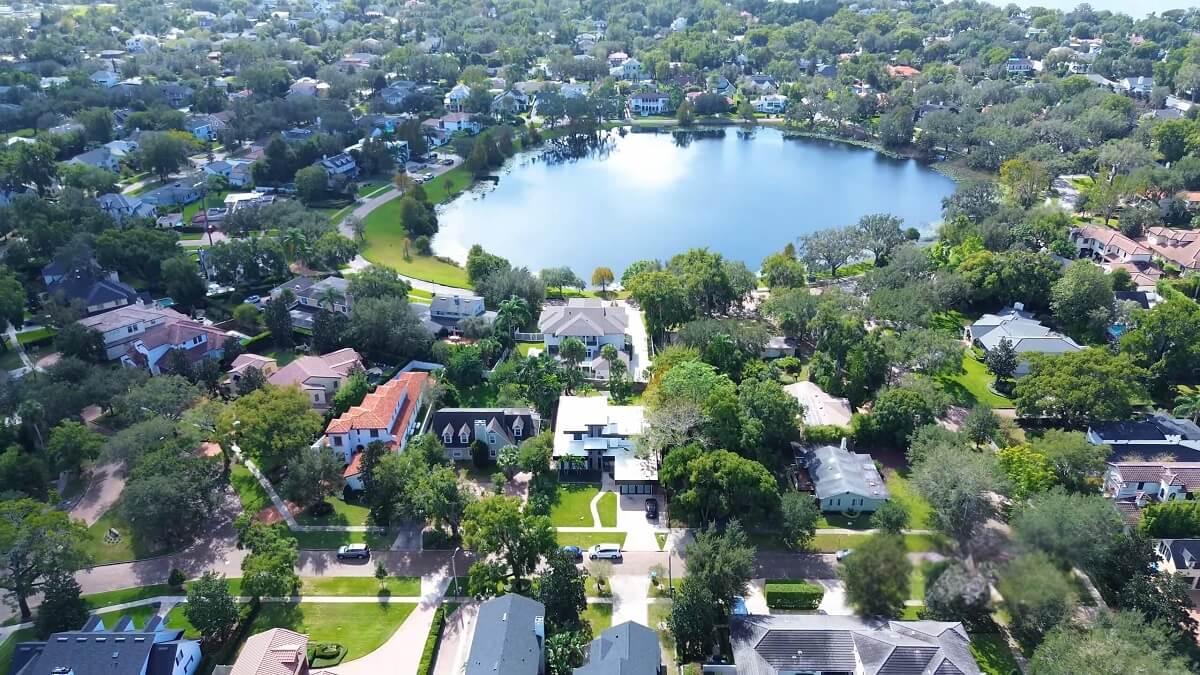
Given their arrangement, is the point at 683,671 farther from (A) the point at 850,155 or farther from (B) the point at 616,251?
(A) the point at 850,155

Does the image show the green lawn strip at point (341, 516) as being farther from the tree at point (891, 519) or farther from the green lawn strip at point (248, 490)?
the tree at point (891, 519)

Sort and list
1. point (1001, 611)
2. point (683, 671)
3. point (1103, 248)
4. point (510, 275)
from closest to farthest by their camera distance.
Result: point (1001, 611), point (683, 671), point (510, 275), point (1103, 248)

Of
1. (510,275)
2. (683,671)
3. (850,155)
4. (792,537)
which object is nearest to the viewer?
(683,671)

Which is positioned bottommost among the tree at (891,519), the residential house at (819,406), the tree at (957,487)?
the residential house at (819,406)

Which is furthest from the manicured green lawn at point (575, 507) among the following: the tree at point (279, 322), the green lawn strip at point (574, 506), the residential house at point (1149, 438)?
the residential house at point (1149, 438)

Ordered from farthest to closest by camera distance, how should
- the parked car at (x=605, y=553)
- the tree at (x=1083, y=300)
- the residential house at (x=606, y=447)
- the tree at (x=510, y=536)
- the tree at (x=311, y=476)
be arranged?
the tree at (x=1083, y=300) → the residential house at (x=606, y=447) → the tree at (x=311, y=476) → the parked car at (x=605, y=553) → the tree at (x=510, y=536)

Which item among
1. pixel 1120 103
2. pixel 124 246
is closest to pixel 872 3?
pixel 1120 103
